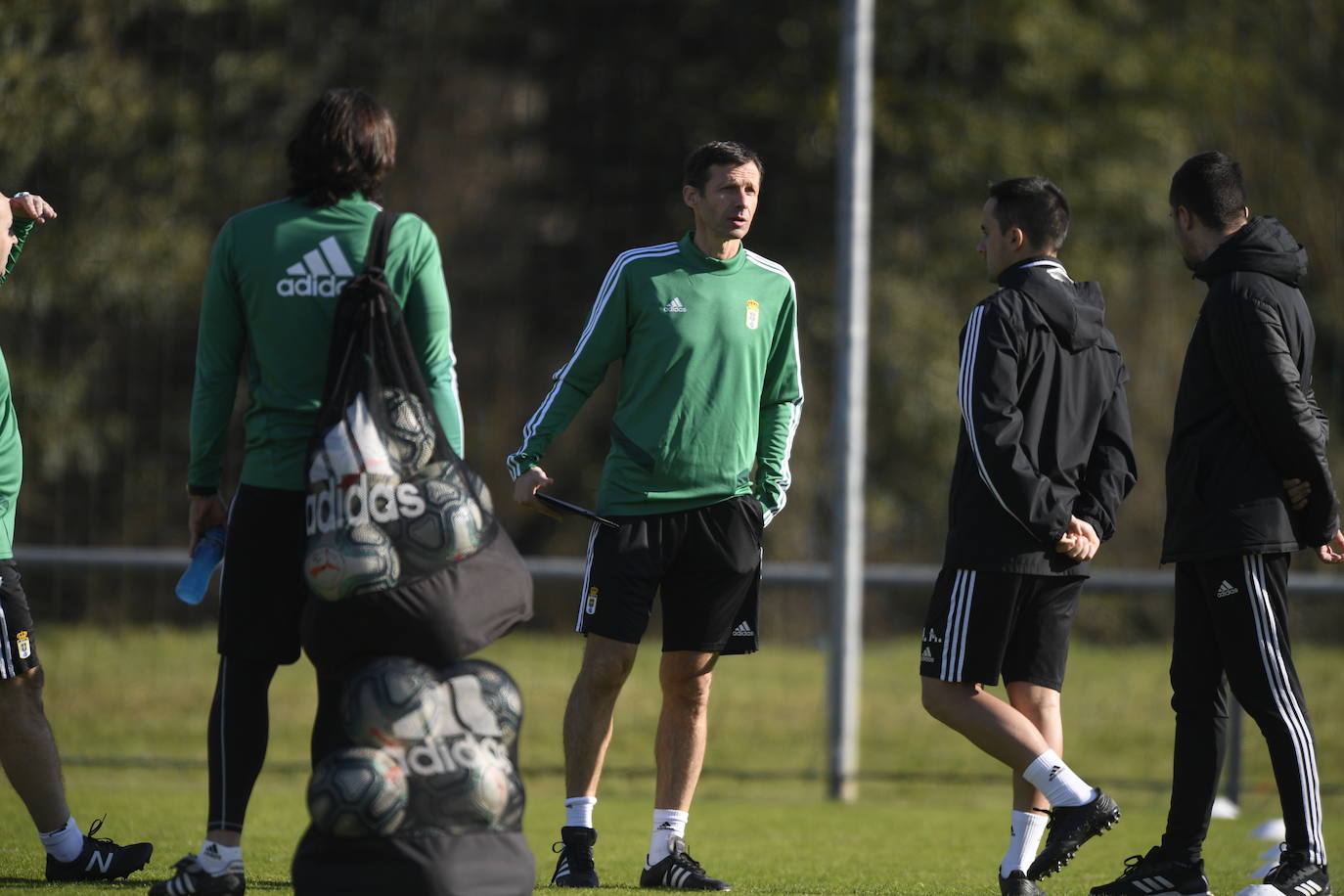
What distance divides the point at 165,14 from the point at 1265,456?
743cm

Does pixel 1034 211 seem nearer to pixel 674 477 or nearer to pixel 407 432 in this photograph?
pixel 674 477

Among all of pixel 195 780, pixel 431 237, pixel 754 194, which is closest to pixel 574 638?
pixel 195 780

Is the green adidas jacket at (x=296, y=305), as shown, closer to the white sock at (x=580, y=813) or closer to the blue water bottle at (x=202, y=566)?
the blue water bottle at (x=202, y=566)

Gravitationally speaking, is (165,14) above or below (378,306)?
above

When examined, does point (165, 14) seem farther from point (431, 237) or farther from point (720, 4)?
point (431, 237)

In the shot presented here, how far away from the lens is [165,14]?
9438mm

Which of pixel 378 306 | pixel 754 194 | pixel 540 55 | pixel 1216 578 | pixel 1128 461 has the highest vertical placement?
pixel 540 55

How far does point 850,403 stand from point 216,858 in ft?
15.2

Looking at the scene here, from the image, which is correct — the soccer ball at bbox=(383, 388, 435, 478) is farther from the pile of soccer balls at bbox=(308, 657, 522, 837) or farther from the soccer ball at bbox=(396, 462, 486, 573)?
the pile of soccer balls at bbox=(308, 657, 522, 837)

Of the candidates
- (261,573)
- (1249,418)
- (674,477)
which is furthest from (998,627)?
(261,573)

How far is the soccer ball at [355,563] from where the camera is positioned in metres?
3.45

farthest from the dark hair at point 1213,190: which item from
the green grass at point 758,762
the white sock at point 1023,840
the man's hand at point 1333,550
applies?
the green grass at point 758,762

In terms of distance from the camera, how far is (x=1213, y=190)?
14.5ft

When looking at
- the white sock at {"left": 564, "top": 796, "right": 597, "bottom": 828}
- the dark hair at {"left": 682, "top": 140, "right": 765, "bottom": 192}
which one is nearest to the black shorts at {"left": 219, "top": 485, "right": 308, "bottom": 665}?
the white sock at {"left": 564, "top": 796, "right": 597, "bottom": 828}
